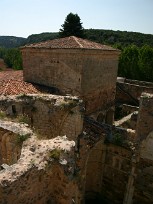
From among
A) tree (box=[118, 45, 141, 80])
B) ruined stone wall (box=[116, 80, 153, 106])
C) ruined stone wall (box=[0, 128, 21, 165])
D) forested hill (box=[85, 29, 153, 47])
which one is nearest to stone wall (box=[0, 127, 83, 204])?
ruined stone wall (box=[0, 128, 21, 165])

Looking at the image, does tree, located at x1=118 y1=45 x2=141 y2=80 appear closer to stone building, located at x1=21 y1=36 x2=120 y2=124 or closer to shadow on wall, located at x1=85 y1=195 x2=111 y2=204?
stone building, located at x1=21 y1=36 x2=120 y2=124

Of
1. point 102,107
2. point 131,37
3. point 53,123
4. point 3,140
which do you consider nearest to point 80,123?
point 53,123

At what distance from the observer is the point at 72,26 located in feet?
106

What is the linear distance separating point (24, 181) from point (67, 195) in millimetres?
1138

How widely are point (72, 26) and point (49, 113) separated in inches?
955

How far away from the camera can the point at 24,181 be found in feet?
15.0

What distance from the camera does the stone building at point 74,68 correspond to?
14656 millimetres

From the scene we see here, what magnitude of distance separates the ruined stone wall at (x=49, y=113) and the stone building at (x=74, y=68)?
4.63m

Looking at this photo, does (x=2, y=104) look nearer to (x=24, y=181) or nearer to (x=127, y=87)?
(x=24, y=181)

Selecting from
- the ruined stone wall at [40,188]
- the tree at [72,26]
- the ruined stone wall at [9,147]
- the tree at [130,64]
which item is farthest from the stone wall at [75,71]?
the tree at [72,26]

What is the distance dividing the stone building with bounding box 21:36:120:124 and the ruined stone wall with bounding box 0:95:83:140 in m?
4.63

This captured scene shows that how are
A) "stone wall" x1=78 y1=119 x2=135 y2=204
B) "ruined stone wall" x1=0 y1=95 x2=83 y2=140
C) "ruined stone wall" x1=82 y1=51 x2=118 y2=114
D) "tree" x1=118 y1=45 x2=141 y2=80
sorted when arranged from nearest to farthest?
"ruined stone wall" x1=0 y1=95 x2=83 y2=140 → "stone wall" x1=78 y1=119 x2=135 y2=204 → "ruined stone wall" x1=82 y1=51 x2=118 y2=114 → "tree" x1=118 y1=45 x2=141 y2=80

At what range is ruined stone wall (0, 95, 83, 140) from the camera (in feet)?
33.2

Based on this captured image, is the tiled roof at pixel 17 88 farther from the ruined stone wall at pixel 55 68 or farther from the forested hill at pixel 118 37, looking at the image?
the forested hill at pixel 118 37
